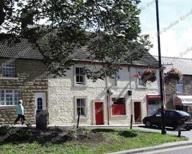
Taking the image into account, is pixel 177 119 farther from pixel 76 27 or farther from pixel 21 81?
pixel 76 27

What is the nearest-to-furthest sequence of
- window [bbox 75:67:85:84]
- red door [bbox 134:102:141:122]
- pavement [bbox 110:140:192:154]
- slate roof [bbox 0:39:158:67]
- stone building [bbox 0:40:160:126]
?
pavement [bbox 110:140:192:154] < slate roof [bbox 0:39:158:67] < stone building [bbox 0:40:160:126] < window [bbox 75:67:85:84] < red door [bbox 134:102:141:122]

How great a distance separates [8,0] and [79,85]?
21.5 m

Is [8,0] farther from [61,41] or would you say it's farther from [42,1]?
[61,41]

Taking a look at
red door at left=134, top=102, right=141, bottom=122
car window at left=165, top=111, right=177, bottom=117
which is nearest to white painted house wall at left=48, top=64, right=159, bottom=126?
red door at left=134, top=102, right=141, bottom=122

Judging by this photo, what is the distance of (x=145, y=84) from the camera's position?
45.4 meters

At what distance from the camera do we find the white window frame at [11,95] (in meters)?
36.2

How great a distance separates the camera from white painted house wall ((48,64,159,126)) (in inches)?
1519

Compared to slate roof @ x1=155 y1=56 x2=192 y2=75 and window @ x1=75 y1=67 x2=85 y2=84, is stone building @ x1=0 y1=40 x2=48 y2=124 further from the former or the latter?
slate roof @ x1=155 y1=56 x2=192 y2=75

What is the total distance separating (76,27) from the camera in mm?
19844

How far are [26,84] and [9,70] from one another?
1679 millimetres

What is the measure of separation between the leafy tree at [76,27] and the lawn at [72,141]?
2.92 m

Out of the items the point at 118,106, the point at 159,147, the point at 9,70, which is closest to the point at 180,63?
the point at 118,106

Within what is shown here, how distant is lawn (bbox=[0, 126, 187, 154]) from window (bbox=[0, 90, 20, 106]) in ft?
47.7

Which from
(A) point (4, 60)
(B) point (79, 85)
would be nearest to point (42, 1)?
(A) point (4, 60)
